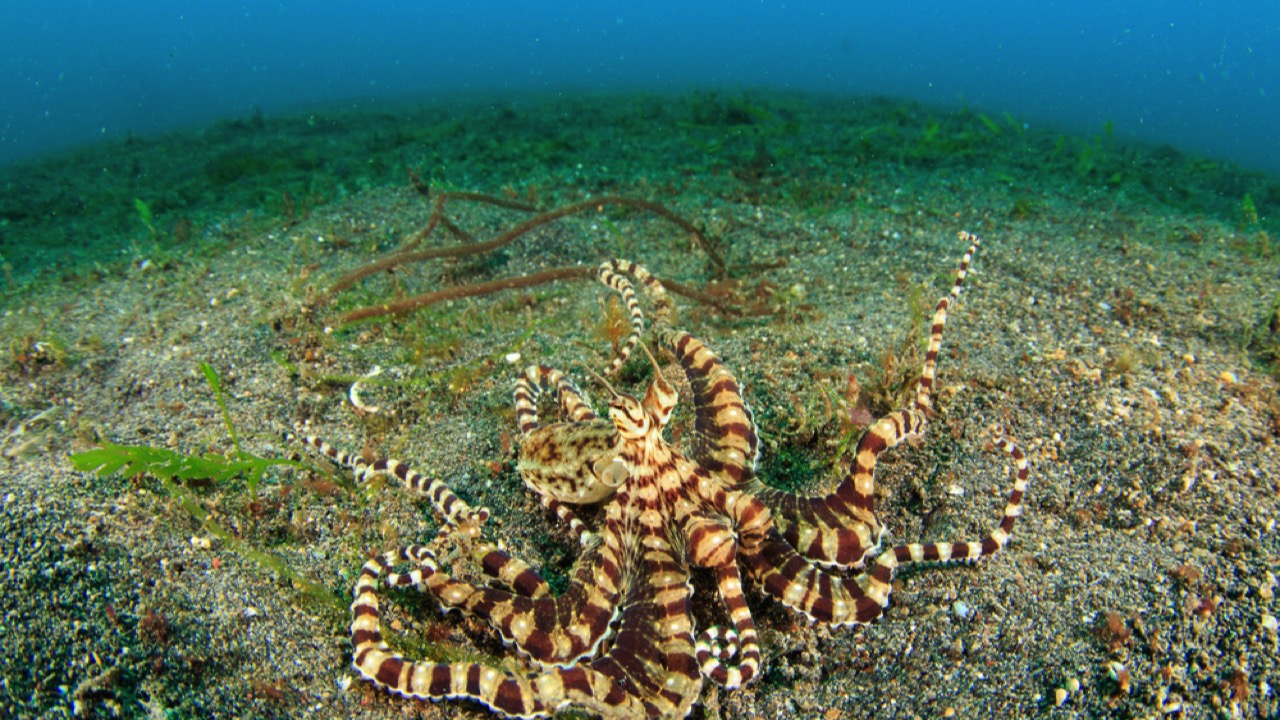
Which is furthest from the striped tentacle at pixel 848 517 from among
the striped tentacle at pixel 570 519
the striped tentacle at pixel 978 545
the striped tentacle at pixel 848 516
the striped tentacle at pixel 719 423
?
the striped tentacle at pixel 570 519

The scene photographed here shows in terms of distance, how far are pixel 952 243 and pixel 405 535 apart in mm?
7233

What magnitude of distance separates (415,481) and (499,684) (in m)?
1.52

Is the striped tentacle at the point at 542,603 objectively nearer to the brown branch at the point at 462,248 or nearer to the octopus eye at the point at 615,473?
the octopus eye at the point at 615,473

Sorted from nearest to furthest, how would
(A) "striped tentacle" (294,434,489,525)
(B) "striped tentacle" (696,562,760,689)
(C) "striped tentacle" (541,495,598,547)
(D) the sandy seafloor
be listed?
1. (B) "striped tentacle" (696,562,760,689)
2. (D) the sandy seafloor
3. (C) "striped tentacle" (541,495,598,547)
4. (A) "striped tentacle" (294,434,489,525)

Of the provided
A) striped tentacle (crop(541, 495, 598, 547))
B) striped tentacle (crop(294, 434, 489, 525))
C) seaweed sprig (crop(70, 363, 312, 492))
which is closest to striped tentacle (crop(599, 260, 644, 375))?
striped tentacle (crop(541, 495, 598, 547))

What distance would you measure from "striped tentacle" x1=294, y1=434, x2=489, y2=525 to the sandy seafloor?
20 cm

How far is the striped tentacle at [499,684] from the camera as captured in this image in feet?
8.47

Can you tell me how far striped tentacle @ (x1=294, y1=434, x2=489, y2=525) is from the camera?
3556 millimetres

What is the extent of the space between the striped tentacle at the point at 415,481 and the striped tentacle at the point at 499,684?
78 centimetres

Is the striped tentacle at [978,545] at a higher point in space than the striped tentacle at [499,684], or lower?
higher

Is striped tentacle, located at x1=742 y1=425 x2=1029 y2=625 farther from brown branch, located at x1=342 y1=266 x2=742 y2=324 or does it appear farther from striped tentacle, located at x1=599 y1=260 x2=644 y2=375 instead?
brown branch, located at x1=342 y1=266 x2=742 y2=324

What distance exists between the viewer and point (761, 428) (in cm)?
447

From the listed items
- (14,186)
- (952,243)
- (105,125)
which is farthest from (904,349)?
(105,125)

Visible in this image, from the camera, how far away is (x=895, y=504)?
13.0ft
